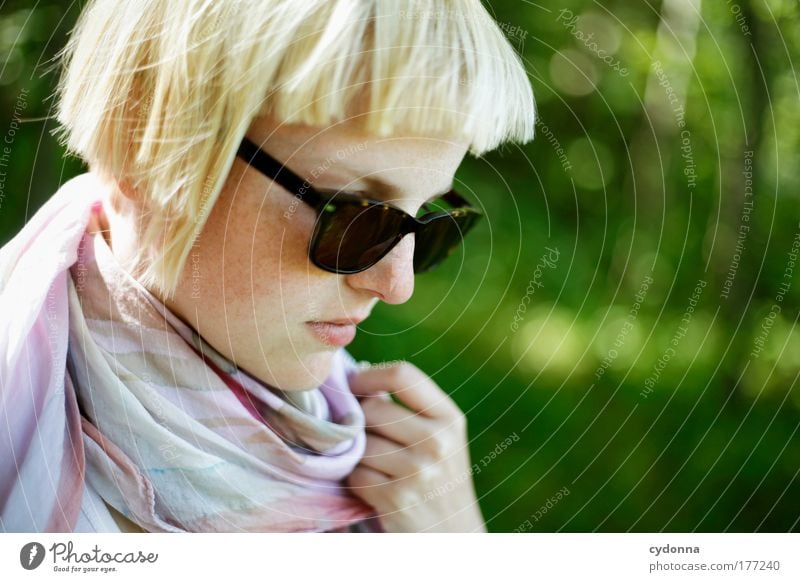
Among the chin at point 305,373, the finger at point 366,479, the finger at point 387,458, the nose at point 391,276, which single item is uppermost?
the nose at point 391,276

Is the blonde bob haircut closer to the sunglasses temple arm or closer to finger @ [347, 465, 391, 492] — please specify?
the sunglasses temple arm

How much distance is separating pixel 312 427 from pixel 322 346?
72mm

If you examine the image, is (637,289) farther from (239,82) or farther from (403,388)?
(239,82)

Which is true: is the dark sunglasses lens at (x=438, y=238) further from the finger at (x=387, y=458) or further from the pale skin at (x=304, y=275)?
the finger at (x=387, y=458)

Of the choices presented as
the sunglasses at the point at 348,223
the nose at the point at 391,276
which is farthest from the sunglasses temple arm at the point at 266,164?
the nose at the point at 391,276

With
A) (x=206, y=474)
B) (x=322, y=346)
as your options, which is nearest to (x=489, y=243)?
(x=322, y=346)

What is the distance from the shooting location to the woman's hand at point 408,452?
0.77 m

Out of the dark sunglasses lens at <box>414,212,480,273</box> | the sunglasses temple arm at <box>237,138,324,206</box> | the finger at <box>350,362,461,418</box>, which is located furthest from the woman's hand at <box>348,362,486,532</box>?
the sunglasses temple arm at <box>237,138,324,206</box>

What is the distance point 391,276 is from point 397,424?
147 mm

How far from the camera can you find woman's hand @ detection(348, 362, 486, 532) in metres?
0.77
